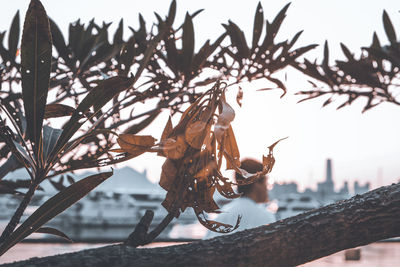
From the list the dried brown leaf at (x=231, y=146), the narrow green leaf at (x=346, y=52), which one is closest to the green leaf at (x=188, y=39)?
the dried brown leaf at (x=231, y=146)

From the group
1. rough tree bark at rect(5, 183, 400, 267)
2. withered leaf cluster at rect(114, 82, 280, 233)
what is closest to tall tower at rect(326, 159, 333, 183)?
rough tree bark at rect(5, 183, 400, 267)

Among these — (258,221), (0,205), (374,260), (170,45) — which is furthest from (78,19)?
(0,205)

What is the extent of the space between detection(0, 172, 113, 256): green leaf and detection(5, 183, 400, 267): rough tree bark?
57mm

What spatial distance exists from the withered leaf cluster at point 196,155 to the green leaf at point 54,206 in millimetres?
166

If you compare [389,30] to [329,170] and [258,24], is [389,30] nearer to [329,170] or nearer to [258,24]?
[258,24]

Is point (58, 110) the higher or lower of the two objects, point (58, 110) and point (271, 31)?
the lower

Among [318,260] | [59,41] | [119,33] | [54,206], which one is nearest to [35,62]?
[54,206]

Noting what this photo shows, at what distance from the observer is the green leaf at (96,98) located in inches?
20.8

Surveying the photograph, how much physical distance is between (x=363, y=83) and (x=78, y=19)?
1.19 metres

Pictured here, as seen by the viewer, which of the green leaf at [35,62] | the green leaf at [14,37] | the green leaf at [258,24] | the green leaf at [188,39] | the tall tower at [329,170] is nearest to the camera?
→ the green leaf at [35,62]

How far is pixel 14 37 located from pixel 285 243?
47.7 inches

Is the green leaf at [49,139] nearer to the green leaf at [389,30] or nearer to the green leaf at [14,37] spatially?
the green leaf at [14,37]

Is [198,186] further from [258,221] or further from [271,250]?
[258,221]

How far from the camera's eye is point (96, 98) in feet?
1.80
